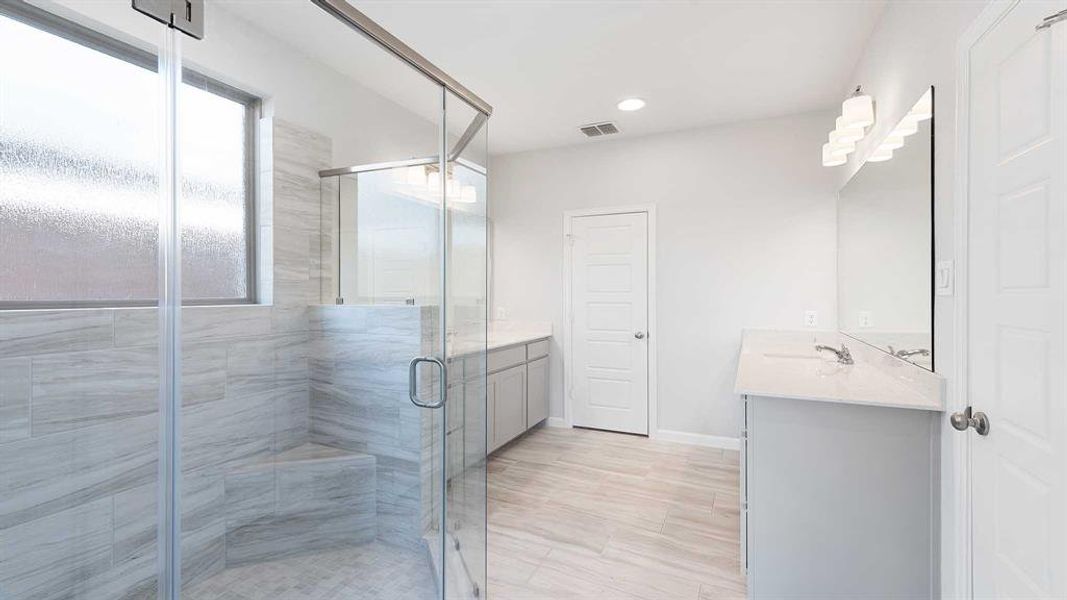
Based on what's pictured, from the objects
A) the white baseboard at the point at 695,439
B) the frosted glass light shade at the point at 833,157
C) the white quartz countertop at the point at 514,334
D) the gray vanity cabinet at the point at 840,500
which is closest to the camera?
the gray vanity cabinet at the point at 840,500

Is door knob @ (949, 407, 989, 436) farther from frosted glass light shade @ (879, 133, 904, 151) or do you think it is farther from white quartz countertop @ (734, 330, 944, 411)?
frosted glass light shade @ (879, 133, 904, 151)

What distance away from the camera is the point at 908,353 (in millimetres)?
1854

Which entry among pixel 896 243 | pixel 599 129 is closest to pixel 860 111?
pixel 896 243

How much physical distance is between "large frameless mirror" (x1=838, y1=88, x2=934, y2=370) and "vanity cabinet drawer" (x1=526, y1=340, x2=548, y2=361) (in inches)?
87.7

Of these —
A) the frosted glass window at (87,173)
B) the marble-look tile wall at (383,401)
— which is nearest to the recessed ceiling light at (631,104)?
the marble-look tile wall at (383,401)

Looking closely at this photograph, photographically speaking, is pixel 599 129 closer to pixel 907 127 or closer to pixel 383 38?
pixel 907 127

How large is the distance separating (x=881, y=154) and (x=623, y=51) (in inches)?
54.5

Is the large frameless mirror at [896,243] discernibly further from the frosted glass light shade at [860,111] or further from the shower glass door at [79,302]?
the shower glass door at [79,302]

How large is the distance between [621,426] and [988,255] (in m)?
3.04

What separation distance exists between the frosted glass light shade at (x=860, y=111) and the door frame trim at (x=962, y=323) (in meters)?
1.03

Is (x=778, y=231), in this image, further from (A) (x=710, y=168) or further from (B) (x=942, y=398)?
(B) (x=942, y=398)

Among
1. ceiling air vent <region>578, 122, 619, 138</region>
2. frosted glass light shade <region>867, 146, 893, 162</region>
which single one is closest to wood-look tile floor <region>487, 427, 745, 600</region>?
frosted glass light shade <region>867, 146, 893, 162</region>

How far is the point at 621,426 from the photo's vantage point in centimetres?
403

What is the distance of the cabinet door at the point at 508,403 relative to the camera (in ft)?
11.0
